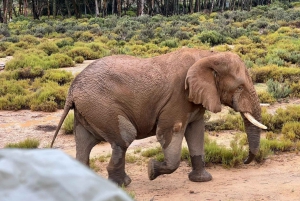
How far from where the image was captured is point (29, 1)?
62969 mm

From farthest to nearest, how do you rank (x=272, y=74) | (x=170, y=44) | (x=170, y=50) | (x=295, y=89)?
(x=170, y=44)
(x=170, y=50)
(x=272, y=74)
(x=295, y=89)

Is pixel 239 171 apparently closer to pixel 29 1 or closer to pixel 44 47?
pixel 44 47

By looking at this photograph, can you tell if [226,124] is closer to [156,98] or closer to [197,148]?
[197,148]

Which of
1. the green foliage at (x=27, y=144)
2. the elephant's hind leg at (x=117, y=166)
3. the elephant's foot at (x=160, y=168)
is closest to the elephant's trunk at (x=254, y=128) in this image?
the elephant's foot at (x=160, y=168)

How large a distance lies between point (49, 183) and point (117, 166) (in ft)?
15.4

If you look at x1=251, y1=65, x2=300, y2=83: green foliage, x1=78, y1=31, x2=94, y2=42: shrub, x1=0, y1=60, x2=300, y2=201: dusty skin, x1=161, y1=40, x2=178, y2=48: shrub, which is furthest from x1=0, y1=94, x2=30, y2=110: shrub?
x1=78, y1=31, x2=94, y2=42: shrub

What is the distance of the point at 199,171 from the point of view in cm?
629

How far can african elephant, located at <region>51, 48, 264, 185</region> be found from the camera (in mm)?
5660

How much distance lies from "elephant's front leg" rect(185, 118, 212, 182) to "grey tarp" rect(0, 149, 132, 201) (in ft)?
15.9

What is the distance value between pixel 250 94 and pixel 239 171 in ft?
4.91

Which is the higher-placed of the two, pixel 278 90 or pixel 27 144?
pixel 278 90

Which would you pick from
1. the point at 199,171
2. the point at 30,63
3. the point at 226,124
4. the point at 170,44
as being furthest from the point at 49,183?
the point at 170,44

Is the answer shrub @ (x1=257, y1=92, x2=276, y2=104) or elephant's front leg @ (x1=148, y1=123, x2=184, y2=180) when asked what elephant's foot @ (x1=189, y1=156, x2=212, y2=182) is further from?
shrub @ (x1=257, y1=92, x2=276, y2=104)

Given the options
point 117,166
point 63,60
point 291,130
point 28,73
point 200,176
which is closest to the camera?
point 117,166
